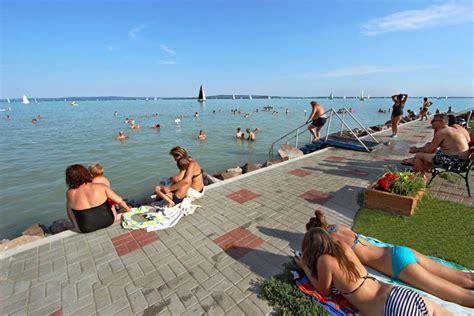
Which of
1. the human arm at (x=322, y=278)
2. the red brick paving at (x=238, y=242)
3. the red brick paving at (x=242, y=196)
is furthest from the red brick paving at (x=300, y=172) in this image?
the human arm at (x=322, y=278)

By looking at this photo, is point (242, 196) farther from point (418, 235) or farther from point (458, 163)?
point (458, 163)

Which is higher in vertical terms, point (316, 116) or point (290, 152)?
point (316, 116)

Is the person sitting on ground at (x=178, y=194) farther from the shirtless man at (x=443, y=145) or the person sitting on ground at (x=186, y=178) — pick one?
the shirtless man at (x=443, y=145)

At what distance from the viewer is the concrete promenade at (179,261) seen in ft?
8.29

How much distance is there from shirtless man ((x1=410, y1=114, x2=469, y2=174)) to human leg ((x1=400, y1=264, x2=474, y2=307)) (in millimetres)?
3669

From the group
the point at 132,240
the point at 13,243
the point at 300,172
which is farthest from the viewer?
the point at 300,172

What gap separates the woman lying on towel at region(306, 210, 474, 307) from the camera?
2152 millimetres

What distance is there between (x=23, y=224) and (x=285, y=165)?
323 inches

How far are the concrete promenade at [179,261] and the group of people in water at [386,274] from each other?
772mm

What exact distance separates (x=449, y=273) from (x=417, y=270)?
0.36 m

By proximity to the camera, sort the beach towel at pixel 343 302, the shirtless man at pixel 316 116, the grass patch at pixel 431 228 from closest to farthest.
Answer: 1. the beach towel at pixel 343 302
2. the grass patch at pixel 431 228
3. the shirtless man at pixel 316 116

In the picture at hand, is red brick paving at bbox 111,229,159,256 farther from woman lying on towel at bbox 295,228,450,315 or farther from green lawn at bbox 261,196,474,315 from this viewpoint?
woman lying on towel at bbox 295,228,450,315

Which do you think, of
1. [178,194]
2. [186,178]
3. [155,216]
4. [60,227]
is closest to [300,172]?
[186,178]

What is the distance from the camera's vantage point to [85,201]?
3.72m
